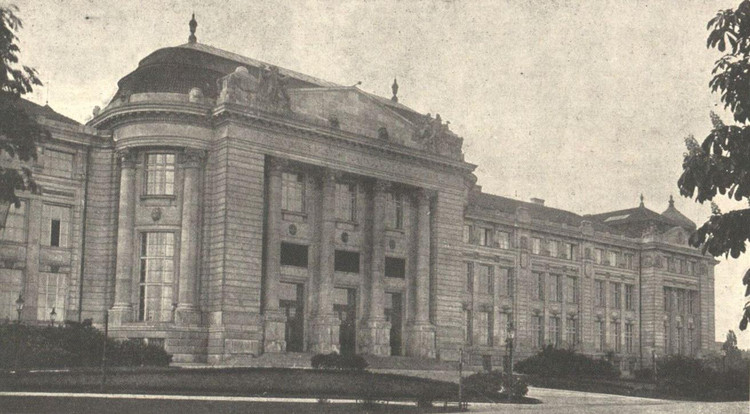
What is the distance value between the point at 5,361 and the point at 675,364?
38.0 meters

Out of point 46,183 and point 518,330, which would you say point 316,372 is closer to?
point 46,183

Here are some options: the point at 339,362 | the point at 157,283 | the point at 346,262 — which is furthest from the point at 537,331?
the point at 157,283

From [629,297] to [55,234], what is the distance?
5743 centimetres

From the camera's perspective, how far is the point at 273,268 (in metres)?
49.4

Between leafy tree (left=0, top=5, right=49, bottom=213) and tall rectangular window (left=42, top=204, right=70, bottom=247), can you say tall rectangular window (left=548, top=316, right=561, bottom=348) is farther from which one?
leafy tree (left=0, top=5, right=49, bottom=213)

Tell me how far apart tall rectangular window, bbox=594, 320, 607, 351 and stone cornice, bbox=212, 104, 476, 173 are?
29.6 m

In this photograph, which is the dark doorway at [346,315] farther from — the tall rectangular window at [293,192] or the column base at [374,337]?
the tall rectangular window at [293,192]

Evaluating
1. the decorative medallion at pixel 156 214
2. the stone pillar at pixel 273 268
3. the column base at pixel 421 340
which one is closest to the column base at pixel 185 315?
the stone pillar at pixel 273 268

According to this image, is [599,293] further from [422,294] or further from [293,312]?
[293,312]

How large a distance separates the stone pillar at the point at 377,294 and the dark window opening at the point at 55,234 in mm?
17755

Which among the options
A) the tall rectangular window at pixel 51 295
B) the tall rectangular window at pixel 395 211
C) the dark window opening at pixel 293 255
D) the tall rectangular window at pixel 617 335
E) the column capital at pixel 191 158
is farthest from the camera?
the tall rectangular window at pixel 617 335

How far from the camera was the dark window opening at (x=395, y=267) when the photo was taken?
5562cm

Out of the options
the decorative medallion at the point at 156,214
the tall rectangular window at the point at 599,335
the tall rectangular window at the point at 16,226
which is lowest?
the tall rectangular window at the point at 599,335

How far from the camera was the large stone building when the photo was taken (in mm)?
47094
